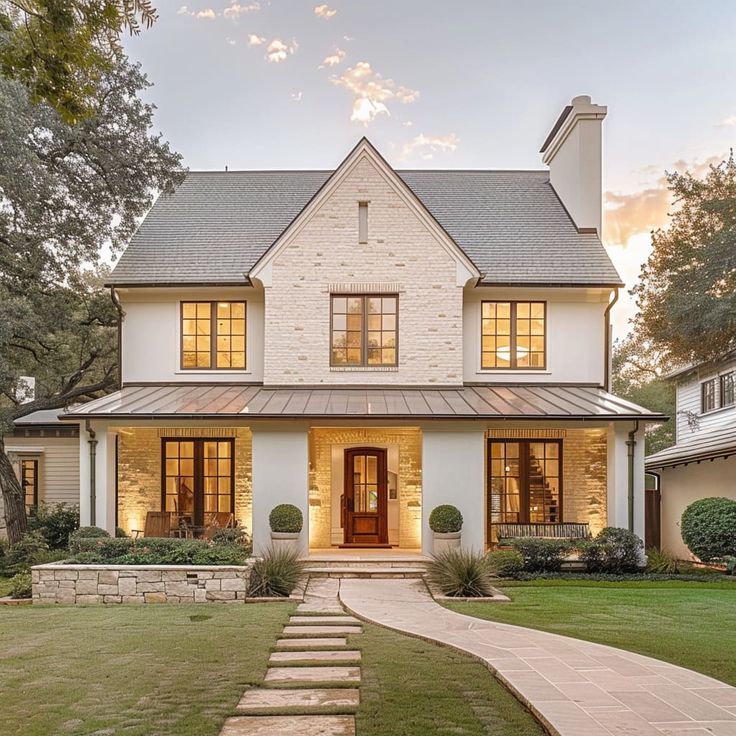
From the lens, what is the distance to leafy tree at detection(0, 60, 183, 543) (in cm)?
1625

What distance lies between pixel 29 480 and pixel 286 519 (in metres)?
10.7

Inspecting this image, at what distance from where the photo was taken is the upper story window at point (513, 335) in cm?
1692

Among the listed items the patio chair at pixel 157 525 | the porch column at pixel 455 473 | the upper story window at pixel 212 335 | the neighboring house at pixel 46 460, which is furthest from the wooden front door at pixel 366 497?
the neighboring house at pixel 46 460

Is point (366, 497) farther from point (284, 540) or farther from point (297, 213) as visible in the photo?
point (297, 213)

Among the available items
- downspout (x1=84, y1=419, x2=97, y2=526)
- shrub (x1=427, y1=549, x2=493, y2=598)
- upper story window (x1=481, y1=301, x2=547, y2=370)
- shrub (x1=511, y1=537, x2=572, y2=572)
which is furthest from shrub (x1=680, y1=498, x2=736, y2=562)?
downspout (x1=84, y1=419, x2=97, y2=526)

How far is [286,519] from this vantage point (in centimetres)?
1364

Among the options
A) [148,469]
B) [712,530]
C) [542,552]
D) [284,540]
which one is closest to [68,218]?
[148,469]

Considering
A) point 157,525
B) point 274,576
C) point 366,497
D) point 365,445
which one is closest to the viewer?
point 274,576

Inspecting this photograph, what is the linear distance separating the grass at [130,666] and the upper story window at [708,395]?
58.5 ft

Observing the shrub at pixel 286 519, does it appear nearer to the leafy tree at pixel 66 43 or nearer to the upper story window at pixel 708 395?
the leafy tree at pixel 66 43

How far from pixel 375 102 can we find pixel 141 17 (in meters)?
17.8

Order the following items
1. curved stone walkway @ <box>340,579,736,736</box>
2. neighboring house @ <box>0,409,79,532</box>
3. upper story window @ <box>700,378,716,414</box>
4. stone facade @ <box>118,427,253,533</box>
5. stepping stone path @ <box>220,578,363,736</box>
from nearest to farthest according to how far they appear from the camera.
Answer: curved stone walkway @ <box>340,579,736,736</box> < stepping stone path @ <box>220,578,363,736</box> < stone facade @ <box>118,427,253,533</box> < neighboring house @ <box>0,409,79,532</box> < upper story window @ <box>700,378,716,414</box>

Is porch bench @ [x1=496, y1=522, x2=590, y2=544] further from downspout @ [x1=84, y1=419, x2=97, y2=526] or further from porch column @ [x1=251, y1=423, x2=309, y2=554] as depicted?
downspout @ [x1=84, y1=419, x2=97, y2=526]

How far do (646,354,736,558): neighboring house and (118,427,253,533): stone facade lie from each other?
11791mm
